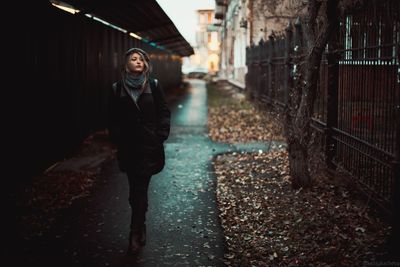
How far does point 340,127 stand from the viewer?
7.00 meters

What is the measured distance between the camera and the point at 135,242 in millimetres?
4809

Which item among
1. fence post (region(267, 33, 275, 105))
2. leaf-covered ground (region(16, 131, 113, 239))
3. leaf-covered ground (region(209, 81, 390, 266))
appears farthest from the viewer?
fence post (region(267, 33, 275, 105))

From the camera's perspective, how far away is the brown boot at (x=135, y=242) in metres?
4.76

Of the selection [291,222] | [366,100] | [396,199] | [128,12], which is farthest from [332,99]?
[128,12]

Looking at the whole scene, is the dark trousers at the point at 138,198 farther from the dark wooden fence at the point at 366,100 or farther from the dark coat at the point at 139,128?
the dark wooden fence at the point at 366,100

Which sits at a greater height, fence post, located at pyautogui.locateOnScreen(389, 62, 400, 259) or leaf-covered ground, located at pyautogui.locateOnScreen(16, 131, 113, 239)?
fence post, located at pyautogui.locateOnScreen(389, 62, 400, 259)

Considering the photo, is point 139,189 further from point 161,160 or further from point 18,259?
point 18,259

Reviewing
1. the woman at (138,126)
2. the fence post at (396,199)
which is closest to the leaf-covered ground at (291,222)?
the fence post at (396,199)

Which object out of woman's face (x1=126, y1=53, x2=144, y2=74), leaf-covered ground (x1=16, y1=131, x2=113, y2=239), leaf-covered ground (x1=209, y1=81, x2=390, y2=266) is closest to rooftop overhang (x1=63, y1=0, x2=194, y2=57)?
leaf-covered ground (x1=16, y1=131, x2=113, y2=239)

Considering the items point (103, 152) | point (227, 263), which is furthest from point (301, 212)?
point (103, 152)

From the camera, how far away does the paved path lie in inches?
183

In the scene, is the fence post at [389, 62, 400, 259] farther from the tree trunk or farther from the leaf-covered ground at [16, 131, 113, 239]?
the leaf-covered ground at [16, 131, 113, 239]

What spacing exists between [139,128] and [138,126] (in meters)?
0.02

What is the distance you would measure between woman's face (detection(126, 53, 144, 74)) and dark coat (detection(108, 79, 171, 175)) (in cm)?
21
